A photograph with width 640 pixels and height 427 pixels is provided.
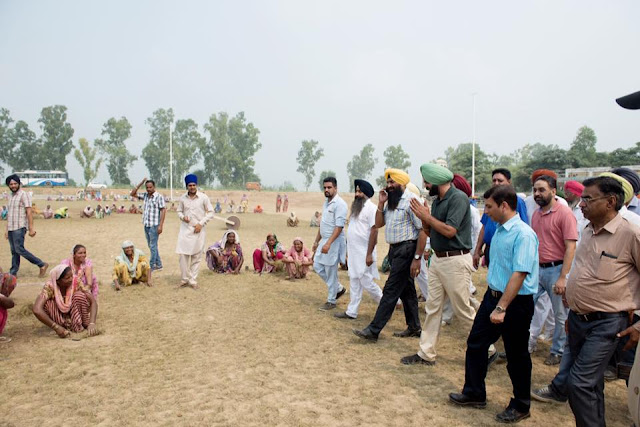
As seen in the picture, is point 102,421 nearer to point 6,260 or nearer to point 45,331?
point 45,331

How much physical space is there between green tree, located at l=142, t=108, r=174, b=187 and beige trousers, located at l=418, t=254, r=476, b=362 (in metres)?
67.2

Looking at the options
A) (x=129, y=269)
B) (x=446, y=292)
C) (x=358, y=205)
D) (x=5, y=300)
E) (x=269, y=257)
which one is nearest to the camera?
(x=446, y=292)

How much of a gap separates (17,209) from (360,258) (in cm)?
612

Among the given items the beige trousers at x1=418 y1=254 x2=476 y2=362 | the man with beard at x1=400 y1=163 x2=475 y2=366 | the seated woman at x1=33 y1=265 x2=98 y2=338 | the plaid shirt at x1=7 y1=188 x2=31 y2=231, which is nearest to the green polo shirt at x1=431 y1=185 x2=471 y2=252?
the man with beard at x1=400 y1=163 x2=475 y2=366

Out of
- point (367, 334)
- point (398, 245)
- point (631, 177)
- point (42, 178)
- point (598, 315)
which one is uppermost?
point (42, 178)

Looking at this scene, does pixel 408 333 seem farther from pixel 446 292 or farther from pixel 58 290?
pixel 58 290

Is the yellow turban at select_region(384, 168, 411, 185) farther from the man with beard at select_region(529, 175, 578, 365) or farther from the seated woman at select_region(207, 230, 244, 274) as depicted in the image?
the seated woman at select_region(207, 230, 244, 274)

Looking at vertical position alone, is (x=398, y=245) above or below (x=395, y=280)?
above

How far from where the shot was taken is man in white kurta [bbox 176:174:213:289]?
7.98 meters

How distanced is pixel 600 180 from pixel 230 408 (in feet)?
10.00

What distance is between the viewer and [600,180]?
2979mm

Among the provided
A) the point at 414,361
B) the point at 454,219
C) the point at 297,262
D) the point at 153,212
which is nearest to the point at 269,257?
the point at 297,262

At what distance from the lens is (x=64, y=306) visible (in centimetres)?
548

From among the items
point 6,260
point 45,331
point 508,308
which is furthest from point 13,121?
point 508,308
